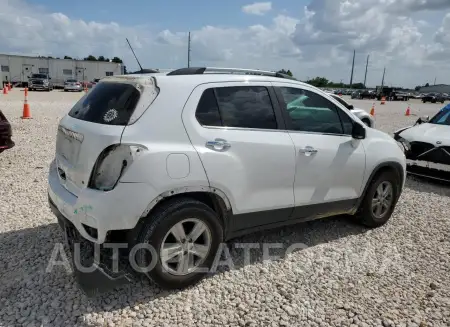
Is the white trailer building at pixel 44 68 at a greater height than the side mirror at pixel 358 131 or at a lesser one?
greater

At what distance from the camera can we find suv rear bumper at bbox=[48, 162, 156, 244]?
276 centimetres

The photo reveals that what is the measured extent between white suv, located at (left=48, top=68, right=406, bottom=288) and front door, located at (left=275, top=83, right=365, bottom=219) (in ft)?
0.04

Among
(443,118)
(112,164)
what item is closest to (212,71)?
(112,164)

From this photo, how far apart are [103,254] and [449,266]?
3.45 m

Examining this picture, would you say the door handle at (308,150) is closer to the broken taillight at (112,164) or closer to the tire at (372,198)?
the tire at (372,198)

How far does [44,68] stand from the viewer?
43.3 meters

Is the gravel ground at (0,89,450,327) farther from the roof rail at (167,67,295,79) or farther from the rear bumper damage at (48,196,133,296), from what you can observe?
the roof rail at (167,67,295,79)

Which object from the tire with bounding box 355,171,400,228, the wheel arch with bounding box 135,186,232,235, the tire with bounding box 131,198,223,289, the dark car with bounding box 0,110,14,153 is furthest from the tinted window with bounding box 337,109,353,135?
the dark car with bounding box 0,110,14,153

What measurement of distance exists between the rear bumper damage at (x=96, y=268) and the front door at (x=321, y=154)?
1.81m

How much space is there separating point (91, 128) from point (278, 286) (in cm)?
211

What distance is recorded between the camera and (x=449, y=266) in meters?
3.95

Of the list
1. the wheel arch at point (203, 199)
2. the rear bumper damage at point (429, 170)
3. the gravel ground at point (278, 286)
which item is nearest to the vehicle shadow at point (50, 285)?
the gravel ground at point (278, 286)

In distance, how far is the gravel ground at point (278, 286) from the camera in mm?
2972

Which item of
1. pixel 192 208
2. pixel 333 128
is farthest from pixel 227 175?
pixel 333 128
